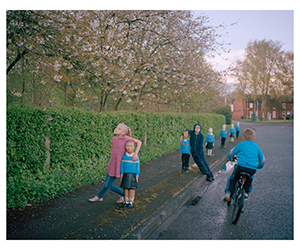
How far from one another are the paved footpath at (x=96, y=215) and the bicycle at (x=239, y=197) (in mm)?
1270

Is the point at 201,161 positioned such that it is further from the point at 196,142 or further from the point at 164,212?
the point at 164,212

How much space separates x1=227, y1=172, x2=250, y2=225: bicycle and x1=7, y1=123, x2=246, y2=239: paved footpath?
1270 mm

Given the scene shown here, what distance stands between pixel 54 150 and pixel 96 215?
242 cm

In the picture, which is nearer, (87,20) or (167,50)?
(87,20)

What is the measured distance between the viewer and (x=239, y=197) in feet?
14.3

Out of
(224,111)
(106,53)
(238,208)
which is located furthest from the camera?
(224,111)

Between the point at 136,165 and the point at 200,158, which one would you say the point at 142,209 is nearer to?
the point at 136,165

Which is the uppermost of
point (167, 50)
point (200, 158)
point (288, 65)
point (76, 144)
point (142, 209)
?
point (288, 65)

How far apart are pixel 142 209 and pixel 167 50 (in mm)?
9719

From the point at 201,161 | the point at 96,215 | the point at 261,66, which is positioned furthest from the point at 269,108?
the point at 96,215

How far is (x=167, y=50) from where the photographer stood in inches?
488

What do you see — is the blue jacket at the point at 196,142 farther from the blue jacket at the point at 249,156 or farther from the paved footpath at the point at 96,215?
the blue jacket at the point at 249,156

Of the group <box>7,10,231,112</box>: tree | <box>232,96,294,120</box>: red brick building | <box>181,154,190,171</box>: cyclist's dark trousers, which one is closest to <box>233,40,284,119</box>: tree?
<box>232,96,294,120</box>: red brick building

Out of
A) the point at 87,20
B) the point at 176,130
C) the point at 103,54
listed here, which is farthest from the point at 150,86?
the point at 87,20
